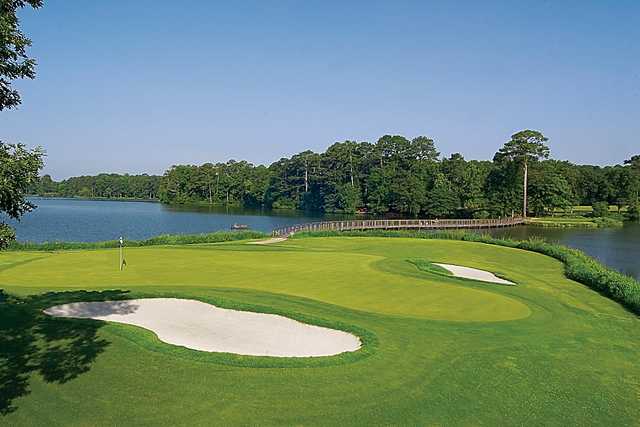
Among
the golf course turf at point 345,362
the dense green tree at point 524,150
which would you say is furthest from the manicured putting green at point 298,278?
the dense green tree at point 524,150

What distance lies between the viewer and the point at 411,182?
100250 millimetres

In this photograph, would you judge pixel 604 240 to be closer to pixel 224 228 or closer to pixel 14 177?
pixel 224 228

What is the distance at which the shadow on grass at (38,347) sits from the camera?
988 cm

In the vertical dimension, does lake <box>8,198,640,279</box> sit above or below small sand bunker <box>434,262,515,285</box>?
below

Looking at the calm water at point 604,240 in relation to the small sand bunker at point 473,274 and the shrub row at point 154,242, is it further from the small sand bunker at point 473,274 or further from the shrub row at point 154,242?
the shrub row at point 154,242

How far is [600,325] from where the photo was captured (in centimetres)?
1666

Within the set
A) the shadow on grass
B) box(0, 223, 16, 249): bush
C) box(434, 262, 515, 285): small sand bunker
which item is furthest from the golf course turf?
box(434, 262, 515, 285): small sand bunker

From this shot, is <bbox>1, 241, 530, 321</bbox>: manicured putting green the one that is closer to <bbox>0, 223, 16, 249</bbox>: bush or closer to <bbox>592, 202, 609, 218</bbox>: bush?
<bbox>0, 223, 16, 249</bbox>: bush

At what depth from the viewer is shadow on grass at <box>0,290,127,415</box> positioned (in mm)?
9875

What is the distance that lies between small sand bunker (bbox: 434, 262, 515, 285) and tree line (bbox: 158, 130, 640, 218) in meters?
61.4

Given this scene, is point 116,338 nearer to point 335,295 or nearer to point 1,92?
point 1,92

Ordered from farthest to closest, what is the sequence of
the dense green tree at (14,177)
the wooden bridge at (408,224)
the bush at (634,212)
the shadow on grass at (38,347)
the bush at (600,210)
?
the bush at (634,212), the bush at (600,210), the wooden bridge at (408,224), the shadow on grass at (38,347), the dense green tree at (14,177)

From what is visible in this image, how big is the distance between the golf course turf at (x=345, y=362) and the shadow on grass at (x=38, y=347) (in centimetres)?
5

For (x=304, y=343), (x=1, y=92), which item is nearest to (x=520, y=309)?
(x=304, y=343)
